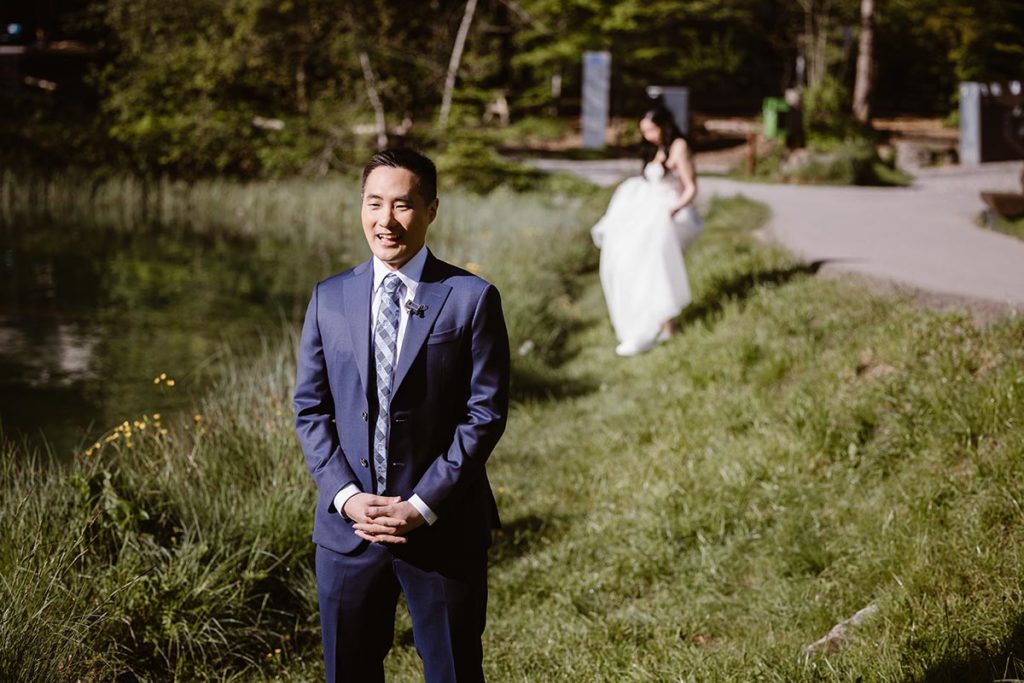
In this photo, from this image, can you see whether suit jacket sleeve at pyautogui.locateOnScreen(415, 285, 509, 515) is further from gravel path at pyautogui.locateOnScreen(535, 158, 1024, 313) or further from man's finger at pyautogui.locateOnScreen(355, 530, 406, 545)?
gravel path at pyautogui.locateOnScreen(535, 158, 1024, 313)

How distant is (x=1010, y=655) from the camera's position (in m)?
3.66

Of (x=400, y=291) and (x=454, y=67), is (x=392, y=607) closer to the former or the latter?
(x=400, y=291)

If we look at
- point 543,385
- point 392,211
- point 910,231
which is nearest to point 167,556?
point 392,211

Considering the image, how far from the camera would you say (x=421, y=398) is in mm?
3045

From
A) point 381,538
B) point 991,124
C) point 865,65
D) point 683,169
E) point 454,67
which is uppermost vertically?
point 865,65

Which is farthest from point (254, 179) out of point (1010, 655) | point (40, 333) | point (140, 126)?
point (1010, 655)

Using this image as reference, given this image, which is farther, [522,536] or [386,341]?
[522,536]

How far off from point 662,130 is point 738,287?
1.67 meters

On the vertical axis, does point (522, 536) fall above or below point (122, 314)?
below

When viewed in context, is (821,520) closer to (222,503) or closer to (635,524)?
(635,524)

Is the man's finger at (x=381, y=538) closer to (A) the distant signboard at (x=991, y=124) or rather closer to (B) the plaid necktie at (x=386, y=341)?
(B) the plaid necktie at (x=386, y=341)

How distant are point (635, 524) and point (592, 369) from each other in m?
3.69

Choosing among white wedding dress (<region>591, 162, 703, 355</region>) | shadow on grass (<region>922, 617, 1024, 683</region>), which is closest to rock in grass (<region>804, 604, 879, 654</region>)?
shadow on grass (<region>922, 617, 1024, 683</region>)

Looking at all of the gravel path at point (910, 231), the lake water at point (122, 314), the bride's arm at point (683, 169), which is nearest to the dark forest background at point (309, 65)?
the lake water at point (122, 314)
